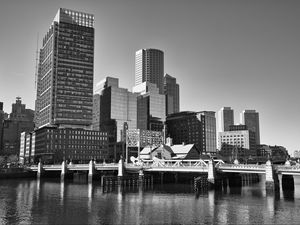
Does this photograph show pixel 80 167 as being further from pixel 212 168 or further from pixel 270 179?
pixel 270 179

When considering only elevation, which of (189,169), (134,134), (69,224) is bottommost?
(69,224)

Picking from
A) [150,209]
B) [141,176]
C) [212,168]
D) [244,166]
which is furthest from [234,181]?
[150,209]

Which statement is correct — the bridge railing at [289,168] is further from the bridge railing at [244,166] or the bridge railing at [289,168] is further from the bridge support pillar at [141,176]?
the bridge support pillar at [141,176]

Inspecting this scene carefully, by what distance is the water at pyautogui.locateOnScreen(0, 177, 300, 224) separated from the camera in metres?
61.0

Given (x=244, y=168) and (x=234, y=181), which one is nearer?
(x=244, y=168)

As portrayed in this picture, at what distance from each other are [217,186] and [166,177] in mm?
38028

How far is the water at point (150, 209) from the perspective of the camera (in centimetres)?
6100

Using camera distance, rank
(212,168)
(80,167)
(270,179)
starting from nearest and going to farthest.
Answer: (270,179)
(212,168)
(80,167)

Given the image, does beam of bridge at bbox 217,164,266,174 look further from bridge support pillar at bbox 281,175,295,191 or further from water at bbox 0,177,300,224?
bridge support pillar at bbox 281,175,295,191

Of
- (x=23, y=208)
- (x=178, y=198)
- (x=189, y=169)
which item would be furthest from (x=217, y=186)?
(x=23, y=208)

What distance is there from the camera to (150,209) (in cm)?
7188

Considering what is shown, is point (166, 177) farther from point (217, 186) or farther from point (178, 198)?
point (178, 198)

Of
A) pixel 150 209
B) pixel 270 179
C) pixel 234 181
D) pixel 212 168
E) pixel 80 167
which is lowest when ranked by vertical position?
pixel 150 209

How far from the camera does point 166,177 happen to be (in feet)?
465
